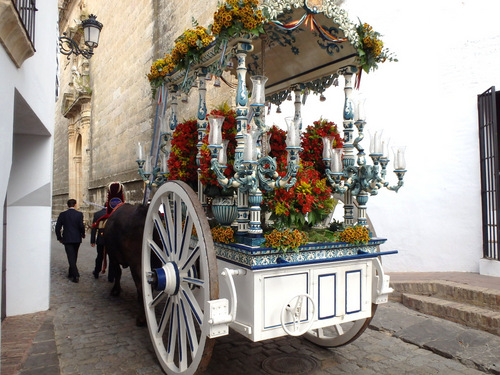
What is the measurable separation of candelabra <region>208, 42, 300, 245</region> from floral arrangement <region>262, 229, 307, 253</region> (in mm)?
79

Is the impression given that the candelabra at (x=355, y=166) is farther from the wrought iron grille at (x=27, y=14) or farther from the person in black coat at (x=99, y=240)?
the person in black coat at (x=99, y=240)

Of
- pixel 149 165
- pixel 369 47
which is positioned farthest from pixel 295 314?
pixel 149 165

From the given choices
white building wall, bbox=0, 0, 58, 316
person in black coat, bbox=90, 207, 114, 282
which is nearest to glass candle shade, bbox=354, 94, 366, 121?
white building wall, bbox=0, 0, 58, 316

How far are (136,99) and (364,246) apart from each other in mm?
11390

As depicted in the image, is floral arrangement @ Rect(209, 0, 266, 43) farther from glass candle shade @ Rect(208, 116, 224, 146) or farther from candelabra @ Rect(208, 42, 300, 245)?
glass candle shade @ Rect(208, 116, 224, 146)

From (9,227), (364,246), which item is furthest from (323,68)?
(9,227)

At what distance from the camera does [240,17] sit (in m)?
2.74

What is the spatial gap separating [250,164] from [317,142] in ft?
4.83

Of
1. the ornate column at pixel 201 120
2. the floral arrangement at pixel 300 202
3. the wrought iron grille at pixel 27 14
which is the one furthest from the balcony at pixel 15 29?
the floral arrangement at pixel 300 202

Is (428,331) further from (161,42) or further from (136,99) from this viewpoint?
(136,99)

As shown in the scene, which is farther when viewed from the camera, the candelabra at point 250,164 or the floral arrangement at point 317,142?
the floral arrangement at point 317,142

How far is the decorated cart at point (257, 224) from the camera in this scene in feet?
8.63

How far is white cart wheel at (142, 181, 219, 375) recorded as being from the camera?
2568 mm

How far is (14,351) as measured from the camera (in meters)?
3.83
